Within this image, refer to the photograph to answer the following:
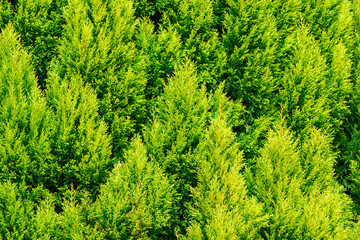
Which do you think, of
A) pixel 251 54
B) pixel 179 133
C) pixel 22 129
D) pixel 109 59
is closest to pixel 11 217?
pixel 22 129

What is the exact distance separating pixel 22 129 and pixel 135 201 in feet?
9.51

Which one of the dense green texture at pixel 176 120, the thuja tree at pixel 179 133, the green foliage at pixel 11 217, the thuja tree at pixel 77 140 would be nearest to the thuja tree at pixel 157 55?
the dense green texture at pixel 176 120

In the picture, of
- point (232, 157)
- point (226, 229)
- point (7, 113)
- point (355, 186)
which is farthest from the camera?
point (355, 186)

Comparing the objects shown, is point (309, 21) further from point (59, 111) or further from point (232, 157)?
point (59, 111)

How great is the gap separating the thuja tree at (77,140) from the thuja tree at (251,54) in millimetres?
3929

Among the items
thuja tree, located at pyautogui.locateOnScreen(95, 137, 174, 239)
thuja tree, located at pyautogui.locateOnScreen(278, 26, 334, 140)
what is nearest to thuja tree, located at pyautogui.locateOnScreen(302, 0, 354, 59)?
thuja tree, located at pyautogui.locateOnScreen(278, 26, 334, 140)

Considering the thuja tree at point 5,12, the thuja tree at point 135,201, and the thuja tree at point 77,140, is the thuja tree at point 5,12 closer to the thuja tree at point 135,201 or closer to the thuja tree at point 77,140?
the thuja tree at point 77,140

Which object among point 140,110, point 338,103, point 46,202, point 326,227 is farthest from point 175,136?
point 338,103

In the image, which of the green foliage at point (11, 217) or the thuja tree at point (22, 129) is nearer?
the green foliage at point (11, 217)

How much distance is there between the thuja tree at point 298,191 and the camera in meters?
8.20

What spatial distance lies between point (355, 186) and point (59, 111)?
826 centimetres

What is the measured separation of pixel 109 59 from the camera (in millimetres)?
9117

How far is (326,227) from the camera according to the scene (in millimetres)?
7918

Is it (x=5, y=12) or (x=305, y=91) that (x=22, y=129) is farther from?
(x=305, y=91)
